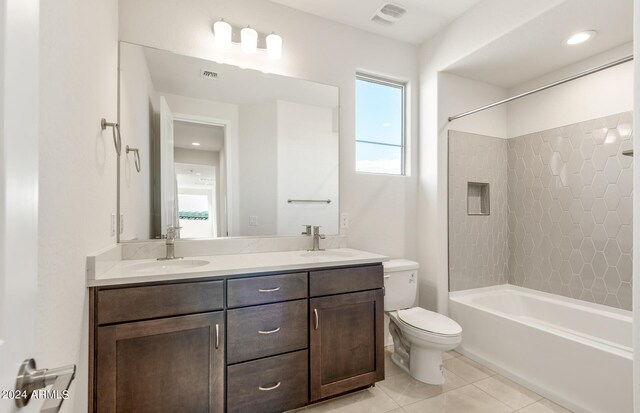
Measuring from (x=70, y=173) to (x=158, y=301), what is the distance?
0.66m

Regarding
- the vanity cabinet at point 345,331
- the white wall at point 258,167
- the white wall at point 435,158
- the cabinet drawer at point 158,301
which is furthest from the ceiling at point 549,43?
the cabinet drawer at point 158,301

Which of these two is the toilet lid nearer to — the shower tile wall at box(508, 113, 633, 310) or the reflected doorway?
the shower tile wall at box(508, 113, 633, 310)

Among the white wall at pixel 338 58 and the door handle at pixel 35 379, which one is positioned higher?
the white wall at pixel 338 58

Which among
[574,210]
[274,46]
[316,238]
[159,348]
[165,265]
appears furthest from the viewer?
[574,210]

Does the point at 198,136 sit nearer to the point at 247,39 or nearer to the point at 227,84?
the point at 227,84

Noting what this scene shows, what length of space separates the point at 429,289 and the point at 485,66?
6.66ft

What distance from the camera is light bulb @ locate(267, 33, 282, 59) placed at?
2084 millimetres

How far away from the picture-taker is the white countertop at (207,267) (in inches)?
50.6

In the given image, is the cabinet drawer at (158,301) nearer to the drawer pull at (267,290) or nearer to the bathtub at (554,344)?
the drawer pull at (267,290)

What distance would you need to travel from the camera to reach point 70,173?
1.00 meters

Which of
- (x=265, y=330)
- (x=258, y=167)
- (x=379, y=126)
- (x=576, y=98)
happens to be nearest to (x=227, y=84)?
(x=258, y=167)

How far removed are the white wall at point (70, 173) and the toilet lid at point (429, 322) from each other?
1852 mm

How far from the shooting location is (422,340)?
192 centimetres

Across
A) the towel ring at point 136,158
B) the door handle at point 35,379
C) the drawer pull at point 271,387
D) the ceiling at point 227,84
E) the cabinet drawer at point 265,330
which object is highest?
the ceiling at point 227,84
